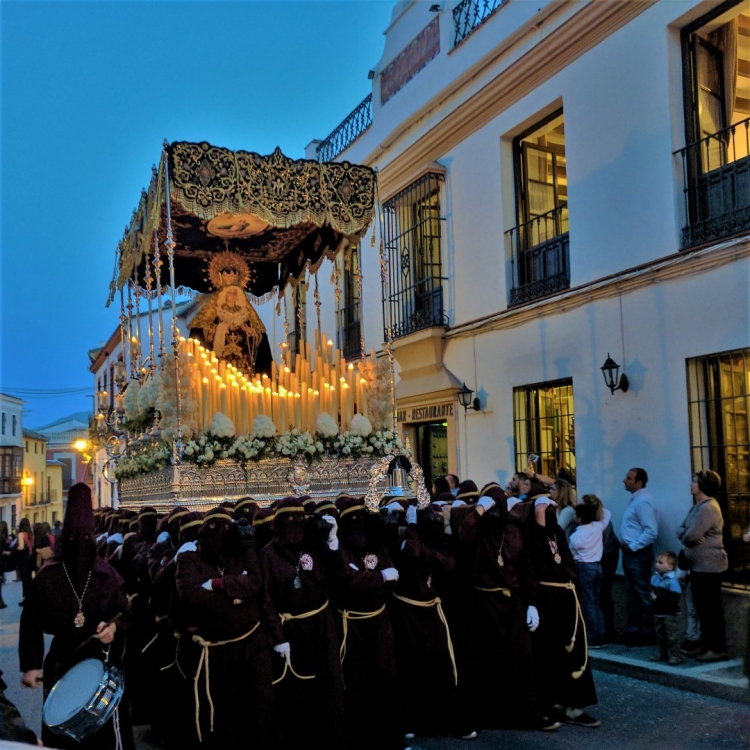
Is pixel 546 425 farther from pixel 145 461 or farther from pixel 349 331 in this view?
pixel 349 331

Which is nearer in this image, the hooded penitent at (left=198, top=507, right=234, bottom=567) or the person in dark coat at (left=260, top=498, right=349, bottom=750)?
the hooded penitent at (left=198, top=507, right=234, bottom=567)

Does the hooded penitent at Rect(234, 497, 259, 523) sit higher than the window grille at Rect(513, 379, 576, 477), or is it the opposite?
the window grille at Rect(513, 379, 576, 477)

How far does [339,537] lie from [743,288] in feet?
16.7

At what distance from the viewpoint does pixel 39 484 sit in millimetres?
54469

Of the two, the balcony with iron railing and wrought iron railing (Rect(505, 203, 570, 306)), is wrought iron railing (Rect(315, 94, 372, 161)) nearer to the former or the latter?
the balcony with iron railing

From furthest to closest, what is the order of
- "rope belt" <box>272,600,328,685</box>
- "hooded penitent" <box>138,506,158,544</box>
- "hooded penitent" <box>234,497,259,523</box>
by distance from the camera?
"hooded penitent" <box>138,506,158,544</box> < "hooded penitent" <box>234,497,259,523</box> < "rope belt" <box>272,600,328,685</box>

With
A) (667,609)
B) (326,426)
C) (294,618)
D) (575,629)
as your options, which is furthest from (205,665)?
(667,609)

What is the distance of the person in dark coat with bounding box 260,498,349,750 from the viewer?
5.05m

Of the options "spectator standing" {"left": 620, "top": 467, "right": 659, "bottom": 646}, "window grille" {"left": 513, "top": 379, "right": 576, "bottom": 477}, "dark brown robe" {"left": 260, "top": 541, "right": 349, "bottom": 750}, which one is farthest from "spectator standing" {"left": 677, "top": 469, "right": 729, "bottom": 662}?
"dark brown robe" {"left": 260, "top": 541, "right": 349, "bottom": 750}

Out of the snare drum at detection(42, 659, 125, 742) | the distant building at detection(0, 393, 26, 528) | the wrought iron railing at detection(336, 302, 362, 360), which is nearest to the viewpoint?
the snare drum at detection(42, 659, 125, 742)

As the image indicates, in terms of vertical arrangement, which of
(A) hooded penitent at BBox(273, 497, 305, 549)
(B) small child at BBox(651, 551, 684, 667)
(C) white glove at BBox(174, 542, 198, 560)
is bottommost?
(B) small child at BBox(651, 551, 684, 667)

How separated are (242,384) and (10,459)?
138 ft

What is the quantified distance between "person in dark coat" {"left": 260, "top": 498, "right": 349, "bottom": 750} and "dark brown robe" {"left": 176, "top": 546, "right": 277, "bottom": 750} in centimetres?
19

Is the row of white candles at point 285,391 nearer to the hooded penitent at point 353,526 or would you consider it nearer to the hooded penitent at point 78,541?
the hooded penitent at point 353,526
